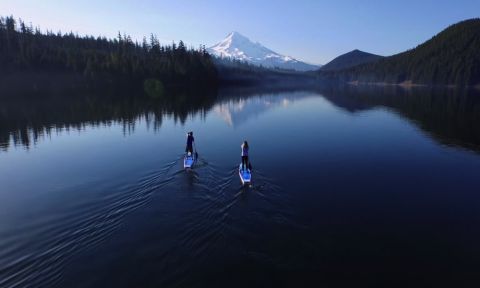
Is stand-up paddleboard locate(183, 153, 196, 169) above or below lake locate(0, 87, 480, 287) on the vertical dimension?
above

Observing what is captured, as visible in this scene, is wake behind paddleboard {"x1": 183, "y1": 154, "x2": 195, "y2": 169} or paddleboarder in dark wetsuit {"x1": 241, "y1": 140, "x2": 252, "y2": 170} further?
wake behind paddleboard {"x1": 183, "y1": 154, "x2": 195, "y2": 169}

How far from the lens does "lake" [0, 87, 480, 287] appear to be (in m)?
15.5

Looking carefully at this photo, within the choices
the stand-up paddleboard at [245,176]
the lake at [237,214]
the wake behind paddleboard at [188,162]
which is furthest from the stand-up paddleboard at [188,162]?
the stand-up paddleboard at [245,176]

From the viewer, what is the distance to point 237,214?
2161cm

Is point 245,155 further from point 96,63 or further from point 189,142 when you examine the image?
point 96,63

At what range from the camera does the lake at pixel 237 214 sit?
1552 cm

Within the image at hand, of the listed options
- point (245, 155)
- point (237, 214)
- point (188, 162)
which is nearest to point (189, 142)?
point (188, 162)

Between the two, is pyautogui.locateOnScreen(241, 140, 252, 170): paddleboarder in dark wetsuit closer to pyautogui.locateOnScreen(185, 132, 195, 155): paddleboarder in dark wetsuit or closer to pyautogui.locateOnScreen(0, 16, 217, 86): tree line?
pyautogui.locateOnScreen(185, 132, 195, 155): paddleboarder in dark wetsuit

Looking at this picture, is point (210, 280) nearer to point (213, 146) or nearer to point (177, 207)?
point (177, 207)

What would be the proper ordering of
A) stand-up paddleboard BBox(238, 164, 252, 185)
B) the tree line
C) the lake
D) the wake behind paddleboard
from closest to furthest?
the lake < stand-up paddleboard BBox(238, 164, 252, 185) < the wake behind paddleboard < the tree line

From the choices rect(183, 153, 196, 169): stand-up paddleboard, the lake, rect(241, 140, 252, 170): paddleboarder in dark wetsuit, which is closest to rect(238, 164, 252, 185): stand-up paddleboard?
rect(241, 140, 252, 170): paddleboarder in dark wetsuit

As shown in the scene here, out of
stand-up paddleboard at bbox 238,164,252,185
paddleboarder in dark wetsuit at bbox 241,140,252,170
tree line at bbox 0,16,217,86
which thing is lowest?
stand-up paddleboard at bbox 238,164,252,185

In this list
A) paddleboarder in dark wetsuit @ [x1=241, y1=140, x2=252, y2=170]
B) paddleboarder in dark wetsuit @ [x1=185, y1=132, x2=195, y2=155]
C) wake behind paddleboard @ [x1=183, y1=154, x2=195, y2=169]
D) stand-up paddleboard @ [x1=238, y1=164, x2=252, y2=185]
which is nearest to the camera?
stand-up paddleboard @ [x1=238, y1=164, x2=252, y2=185]

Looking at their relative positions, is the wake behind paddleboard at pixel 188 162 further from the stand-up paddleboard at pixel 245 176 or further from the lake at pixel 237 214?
the stand-up paddleboard at pixel 245 176
